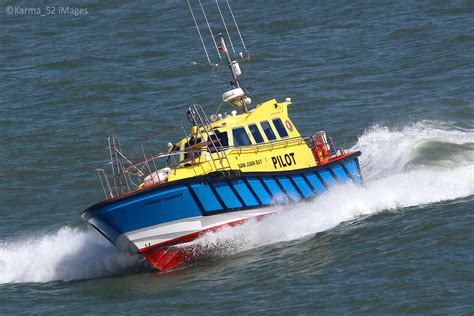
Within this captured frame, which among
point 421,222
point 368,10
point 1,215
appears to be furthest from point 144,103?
point 421,222

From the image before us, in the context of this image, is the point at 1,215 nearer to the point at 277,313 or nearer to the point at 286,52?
the point at 277,313

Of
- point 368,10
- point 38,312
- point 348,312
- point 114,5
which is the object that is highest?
point 114,5

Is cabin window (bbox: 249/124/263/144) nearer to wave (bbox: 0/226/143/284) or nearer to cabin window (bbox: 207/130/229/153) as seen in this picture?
A: cabin window (bbox: 207/130/229/153)

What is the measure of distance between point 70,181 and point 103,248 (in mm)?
5443

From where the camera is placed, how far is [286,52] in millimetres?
32188

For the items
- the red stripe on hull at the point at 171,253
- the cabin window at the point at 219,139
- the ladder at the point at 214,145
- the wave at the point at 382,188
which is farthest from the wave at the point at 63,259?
the cabin window at the point at 219,139

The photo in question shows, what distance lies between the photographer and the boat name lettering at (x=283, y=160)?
18734 millimetres

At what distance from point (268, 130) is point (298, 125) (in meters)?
6.77

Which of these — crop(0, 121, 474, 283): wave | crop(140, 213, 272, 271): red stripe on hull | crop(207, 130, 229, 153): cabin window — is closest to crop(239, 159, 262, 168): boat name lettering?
crop(207, 130, 229, 153): cabin window

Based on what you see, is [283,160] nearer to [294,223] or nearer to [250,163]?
[250,163]

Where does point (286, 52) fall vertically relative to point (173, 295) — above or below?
above

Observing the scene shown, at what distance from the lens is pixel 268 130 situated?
62.5 ft

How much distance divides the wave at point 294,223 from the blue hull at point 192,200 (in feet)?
1.35

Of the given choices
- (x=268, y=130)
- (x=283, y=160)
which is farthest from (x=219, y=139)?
(x=283, y=160)
